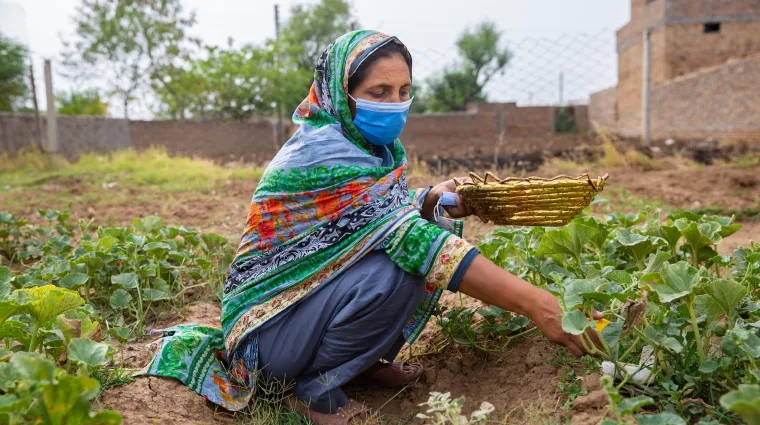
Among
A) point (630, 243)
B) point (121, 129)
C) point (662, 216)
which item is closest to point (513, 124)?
point (121, 129)

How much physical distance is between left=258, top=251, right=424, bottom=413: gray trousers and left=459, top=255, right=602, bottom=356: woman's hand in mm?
239

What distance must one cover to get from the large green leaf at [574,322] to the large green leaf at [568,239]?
0.80m

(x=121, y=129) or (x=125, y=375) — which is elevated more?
(x=121, y=129)

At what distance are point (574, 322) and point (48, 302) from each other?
1.40 metres

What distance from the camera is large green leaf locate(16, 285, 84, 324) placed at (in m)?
1.71

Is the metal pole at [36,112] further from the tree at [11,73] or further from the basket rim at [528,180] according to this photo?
the basket rim at [528,180]

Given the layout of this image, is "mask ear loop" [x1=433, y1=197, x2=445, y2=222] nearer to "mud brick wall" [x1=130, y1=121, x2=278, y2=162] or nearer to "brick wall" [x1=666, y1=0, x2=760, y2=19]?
"mud brick wall" [x1=130, y1=121, x2=278, y2=162]

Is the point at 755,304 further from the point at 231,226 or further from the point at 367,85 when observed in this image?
the point at 231,226

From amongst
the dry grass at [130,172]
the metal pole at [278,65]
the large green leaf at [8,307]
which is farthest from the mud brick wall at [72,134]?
the large green leaf at [8,307]

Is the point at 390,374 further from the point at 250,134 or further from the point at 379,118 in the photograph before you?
the point at 250,134

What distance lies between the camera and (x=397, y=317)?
1946mm

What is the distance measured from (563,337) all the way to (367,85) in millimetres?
976

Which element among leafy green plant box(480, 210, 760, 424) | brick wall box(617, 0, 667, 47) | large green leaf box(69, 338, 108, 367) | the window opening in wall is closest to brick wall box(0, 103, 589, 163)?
brick wall box(617, 0, 667, 47)

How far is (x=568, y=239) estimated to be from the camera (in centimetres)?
234
